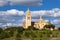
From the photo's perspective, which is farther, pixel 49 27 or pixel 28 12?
pixel 28 12

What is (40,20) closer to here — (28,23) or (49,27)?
(28,23)

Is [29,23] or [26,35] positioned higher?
[29,23]

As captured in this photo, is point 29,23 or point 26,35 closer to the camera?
point 26,35

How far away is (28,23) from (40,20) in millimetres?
15936

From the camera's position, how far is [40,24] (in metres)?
196

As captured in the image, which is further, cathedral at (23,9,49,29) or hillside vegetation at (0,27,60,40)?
cathedral at (23,9,49,29)

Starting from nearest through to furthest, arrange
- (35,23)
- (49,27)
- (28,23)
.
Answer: (49,27) → (28,23) → (35,23)

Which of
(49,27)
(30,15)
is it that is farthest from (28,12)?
(49,27)

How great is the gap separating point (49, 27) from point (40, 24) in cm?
3861

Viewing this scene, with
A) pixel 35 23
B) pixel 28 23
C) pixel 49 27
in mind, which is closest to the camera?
pixel 49 27

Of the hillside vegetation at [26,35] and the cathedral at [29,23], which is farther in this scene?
the cathedral at [29,23]

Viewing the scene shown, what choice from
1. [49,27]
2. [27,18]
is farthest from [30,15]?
[49,27]

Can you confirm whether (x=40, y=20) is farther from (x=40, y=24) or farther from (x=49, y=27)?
(x=49, y=27)

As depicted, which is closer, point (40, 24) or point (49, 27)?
point (49, 27)
